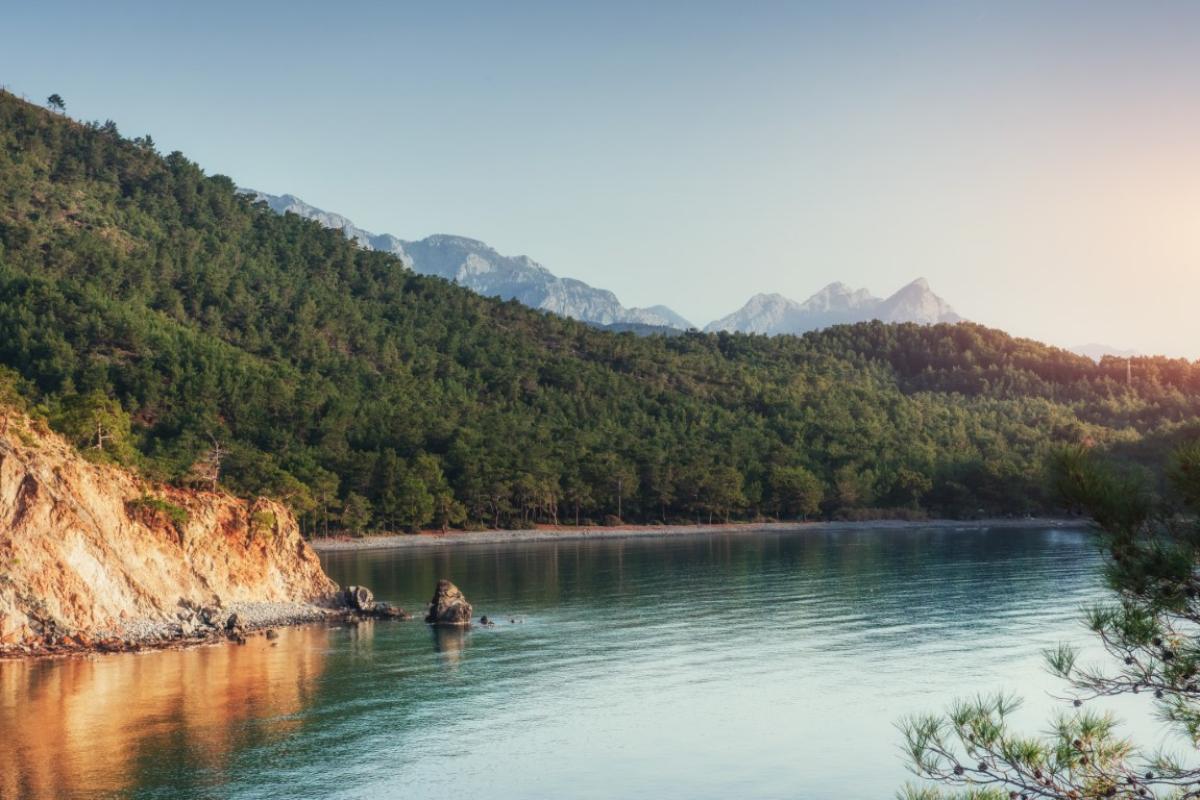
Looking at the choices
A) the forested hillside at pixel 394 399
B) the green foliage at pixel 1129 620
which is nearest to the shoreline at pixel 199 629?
the forested hillside at pixel 394 399

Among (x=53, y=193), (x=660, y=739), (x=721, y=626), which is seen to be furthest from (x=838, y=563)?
(x=53, y=193)

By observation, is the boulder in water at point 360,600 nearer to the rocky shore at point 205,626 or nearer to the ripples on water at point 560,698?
the rocky shore at point 205,626

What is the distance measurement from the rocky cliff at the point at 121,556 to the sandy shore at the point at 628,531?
53475 mm

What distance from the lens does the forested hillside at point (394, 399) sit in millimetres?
124312

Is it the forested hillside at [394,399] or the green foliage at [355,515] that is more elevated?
the forested hillside at [394,399]

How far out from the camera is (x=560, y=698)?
40656mm

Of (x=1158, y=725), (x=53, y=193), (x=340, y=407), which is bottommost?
(x=1158, y=725)

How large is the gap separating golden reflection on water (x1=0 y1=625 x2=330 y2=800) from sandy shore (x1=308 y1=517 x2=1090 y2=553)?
222ft

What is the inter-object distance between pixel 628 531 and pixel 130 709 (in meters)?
100

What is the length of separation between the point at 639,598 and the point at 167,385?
78.9 m

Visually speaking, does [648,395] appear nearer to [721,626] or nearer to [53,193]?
[53,193]

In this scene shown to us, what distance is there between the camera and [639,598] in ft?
229

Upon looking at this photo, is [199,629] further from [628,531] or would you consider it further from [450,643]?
[628,531]

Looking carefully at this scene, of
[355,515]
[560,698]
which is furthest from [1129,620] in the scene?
[355,515]
